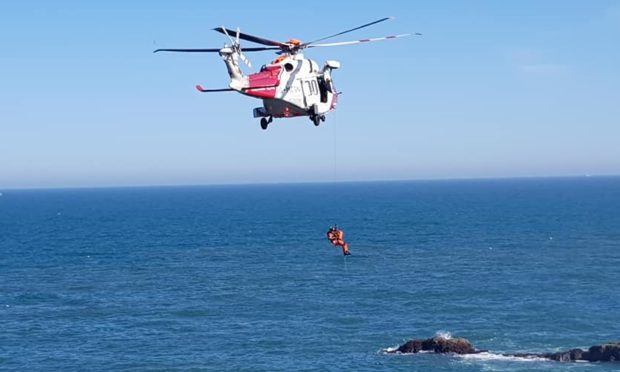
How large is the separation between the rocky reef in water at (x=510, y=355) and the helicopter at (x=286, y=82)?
122 feet

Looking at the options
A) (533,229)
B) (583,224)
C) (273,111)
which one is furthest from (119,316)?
(583,224)

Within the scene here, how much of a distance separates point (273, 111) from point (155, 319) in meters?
55.4

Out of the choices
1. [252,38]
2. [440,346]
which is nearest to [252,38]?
[252,38]

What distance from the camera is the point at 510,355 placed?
2758 inches

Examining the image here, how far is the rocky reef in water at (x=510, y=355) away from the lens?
224 ft

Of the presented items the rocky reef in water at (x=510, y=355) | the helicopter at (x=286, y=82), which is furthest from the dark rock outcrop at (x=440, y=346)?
the helicopter at (x=286, y=82)

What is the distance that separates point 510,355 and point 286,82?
42.1 meters

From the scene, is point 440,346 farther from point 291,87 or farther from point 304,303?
point 291,87

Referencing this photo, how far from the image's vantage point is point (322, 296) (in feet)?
326

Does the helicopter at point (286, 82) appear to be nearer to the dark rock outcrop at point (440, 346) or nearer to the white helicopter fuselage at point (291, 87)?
the white helicopter fuselage at point (291, 87)

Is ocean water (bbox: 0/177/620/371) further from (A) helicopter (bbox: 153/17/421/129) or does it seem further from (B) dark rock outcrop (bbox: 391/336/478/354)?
(A) helicopter (bbox: 153/17/421/129)

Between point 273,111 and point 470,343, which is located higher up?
point 273,111

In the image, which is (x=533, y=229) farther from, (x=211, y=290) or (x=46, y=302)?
(x=46, y=302)

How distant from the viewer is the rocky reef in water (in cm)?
6825
